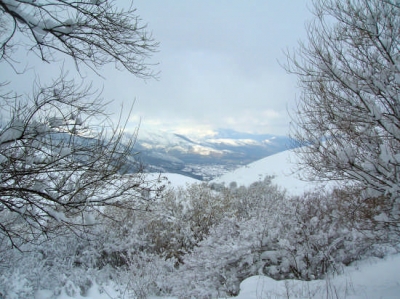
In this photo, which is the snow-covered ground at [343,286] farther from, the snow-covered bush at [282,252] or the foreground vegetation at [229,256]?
the snow-covered bush at [282,252]

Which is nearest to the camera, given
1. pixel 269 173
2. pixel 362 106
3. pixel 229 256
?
pixel 362 106

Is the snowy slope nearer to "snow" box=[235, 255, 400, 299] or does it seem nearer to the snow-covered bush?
the snow-covered bush

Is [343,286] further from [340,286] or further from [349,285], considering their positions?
[340,286]

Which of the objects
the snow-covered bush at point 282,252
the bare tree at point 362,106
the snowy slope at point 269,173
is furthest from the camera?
the snowy slope at point 269,173

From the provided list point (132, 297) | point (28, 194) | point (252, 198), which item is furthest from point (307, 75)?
point (252, 198)

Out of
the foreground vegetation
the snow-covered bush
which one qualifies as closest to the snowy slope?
the foreground vegetation

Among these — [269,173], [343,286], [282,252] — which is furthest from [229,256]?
[269,173]

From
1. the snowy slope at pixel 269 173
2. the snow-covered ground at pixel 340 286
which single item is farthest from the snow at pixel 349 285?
the snowy slope at pixel 269 173

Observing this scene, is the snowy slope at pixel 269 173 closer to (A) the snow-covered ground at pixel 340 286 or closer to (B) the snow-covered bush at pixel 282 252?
(B) the snow-covered bush at pixel 282 252

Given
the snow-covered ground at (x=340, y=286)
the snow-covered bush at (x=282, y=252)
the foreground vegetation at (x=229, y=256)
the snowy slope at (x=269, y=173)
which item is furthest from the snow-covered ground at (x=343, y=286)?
the snowy slope at (x=269, y=173)

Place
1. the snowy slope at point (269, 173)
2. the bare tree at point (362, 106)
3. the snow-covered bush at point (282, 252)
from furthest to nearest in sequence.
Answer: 1. the snowy slope at point (269, 173)
2. the snow-covered bush at point (282, 252)
3. the bare tree at point (362, 106)

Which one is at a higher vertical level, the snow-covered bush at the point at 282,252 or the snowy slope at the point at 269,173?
the snowy slope at the point at 269,173

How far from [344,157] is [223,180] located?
2267 cm

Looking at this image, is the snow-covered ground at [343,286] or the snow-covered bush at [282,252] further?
the snow-covered bush at [282,252]
